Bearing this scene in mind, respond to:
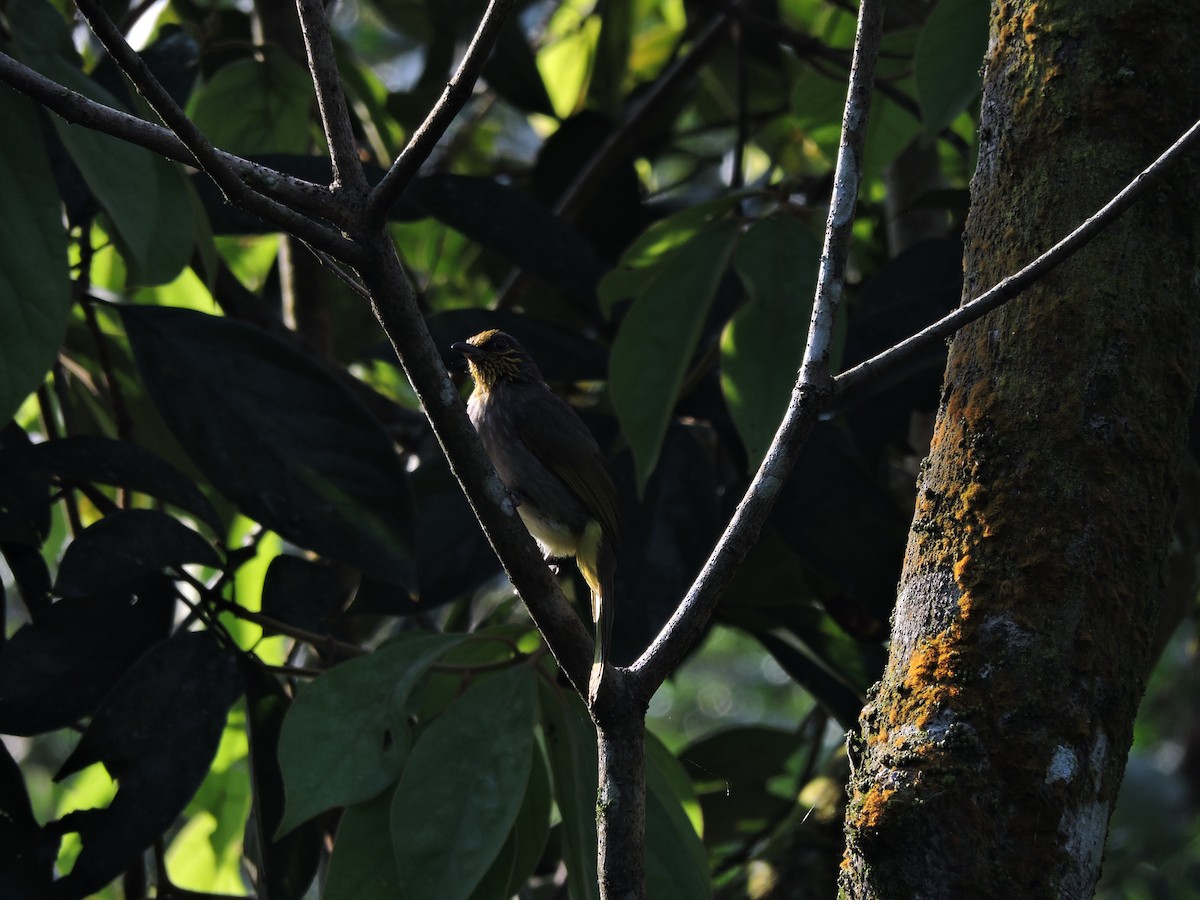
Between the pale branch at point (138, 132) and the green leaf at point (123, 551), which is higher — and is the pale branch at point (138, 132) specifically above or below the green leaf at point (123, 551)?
above

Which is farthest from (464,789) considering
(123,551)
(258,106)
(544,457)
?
(258,106)

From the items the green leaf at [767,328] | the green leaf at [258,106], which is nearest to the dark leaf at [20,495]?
the green leaf at [258,106]

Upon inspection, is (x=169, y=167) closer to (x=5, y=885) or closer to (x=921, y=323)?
(x=5, y=885)

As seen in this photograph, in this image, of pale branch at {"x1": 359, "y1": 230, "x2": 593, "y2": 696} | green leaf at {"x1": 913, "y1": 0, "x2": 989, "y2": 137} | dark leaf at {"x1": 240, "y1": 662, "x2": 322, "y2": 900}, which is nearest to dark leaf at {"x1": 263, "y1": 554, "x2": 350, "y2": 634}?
dark leaf at {"x1": 240, "y1": 662, "x2": 322, "y2": 900}

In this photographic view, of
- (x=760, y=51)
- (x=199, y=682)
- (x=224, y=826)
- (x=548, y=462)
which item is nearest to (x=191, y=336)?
(x=199, y=682)

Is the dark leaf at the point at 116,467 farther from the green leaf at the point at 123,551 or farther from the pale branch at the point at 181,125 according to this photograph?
the pale branch at the point at 181,125

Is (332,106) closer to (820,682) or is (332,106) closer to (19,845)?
(19,845)

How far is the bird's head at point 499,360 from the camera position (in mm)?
3436

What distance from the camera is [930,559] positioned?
1662mm

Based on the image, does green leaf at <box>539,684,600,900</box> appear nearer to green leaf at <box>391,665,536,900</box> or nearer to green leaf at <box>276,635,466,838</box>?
green leaf at <box>391,665,536,900</box>

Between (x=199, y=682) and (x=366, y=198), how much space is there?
1235 millimetres

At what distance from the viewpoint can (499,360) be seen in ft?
11.5

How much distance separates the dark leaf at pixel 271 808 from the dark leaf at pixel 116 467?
35cm

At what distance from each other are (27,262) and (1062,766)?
71.5 inches
